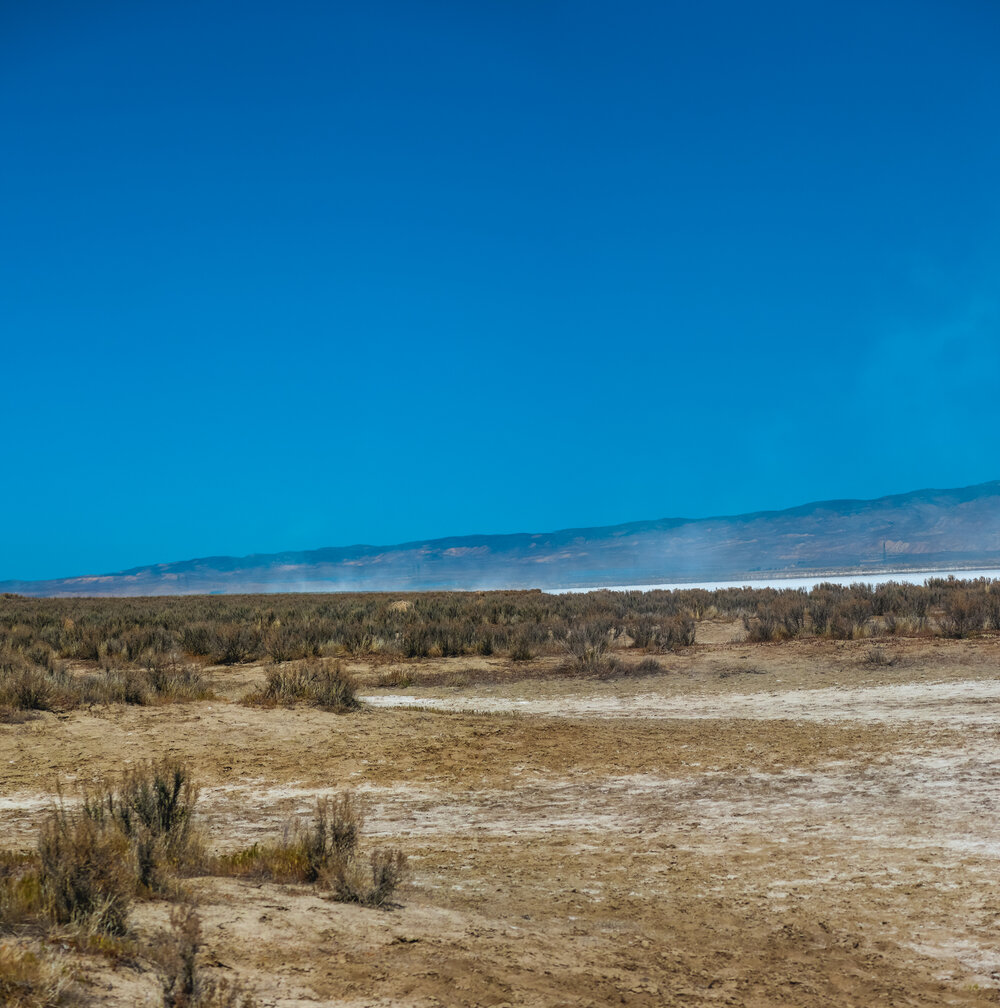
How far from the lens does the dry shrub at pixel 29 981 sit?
3363 mm

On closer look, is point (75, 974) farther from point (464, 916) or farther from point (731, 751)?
point (731, 751)

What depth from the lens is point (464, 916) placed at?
5375 millimetres

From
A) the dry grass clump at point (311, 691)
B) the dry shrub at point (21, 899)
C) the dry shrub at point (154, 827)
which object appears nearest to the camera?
the dry shrub at point (21, 899)

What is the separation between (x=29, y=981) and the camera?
3.48 meters

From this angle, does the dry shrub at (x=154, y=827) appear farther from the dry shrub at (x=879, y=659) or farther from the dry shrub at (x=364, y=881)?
the dry shrub at (x=879, y=659)

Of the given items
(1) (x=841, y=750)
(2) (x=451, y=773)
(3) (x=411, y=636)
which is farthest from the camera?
(3) (x=411, y=636)

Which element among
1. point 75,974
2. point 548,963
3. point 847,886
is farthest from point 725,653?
point 75,974

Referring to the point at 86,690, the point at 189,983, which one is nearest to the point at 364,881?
the point at 189,983

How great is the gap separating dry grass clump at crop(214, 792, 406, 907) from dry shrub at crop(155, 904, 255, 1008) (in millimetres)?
1518

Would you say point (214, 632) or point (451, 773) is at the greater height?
point (214, 632)

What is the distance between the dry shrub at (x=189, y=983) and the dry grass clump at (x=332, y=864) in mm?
1518

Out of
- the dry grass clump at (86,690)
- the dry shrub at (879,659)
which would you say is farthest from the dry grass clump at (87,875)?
the dry shrub at (879,659)

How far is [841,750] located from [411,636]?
48.8 feet

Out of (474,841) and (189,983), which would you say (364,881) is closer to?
(189,983)
